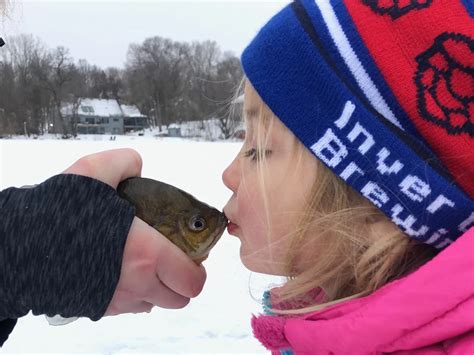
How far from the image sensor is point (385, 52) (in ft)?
3.71

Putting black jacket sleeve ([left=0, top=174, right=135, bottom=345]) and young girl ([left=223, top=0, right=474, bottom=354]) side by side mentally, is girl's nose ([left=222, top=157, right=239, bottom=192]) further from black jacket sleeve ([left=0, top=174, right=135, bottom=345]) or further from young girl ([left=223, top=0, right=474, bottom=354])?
black jacket sleeve ([left=0, top=174, right=135, bottom=345])

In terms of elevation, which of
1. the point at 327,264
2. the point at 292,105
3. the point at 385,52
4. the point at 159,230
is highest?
the point at 385,52

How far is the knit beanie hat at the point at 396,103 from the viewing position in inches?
43.7

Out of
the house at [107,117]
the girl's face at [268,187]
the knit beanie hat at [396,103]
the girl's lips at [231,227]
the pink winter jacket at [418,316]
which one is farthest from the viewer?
the house at [107,117]

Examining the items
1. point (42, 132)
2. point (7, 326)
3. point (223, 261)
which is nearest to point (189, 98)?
point (42, 132)

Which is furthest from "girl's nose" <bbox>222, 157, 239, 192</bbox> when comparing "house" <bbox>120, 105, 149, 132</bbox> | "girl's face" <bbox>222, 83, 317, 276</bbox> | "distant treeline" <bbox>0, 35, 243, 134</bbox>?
"house" <bbox>120, 105, 149, 132</bbox>

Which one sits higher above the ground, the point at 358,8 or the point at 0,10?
the point at 358,8

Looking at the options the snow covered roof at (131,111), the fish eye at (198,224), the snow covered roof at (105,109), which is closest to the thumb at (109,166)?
the fish eye at (198,224)

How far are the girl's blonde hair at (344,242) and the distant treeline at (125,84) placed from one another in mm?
38060

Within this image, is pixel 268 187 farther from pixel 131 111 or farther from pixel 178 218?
pixel 131 111

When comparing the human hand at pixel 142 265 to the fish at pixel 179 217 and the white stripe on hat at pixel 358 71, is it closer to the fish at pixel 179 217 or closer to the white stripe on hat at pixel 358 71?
the fish at pixel 179 217

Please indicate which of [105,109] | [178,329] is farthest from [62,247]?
[105,109]

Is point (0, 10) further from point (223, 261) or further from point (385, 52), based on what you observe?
point (223, 261)

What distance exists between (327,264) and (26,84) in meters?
46.4
